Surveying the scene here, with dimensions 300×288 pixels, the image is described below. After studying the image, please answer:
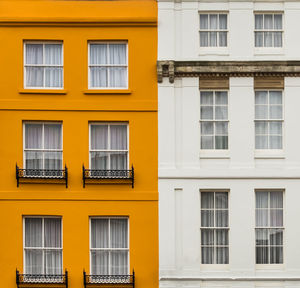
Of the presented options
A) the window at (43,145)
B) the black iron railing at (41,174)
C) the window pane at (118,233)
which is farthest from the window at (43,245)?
the window at (43,145)

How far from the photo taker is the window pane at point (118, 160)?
766 inches

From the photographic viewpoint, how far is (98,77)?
1961cm

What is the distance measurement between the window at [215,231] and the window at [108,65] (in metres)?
5.35

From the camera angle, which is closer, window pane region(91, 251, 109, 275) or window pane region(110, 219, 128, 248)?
window pane region(91, 251, 109, 275)

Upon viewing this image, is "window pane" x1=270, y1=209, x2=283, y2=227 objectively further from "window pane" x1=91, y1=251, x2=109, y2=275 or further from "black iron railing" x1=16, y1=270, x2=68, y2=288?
"black iron railing" x1=16, y1=270, x2=68, y2=288

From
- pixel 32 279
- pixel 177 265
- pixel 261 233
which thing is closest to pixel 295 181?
pixel 261 233

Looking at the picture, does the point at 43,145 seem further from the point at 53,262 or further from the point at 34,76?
the point at 53,262

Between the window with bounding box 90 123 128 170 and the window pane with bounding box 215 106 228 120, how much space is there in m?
3.30

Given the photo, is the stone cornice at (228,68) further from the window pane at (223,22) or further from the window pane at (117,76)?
the window pane at (223,22)

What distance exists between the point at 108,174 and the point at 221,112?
461cm

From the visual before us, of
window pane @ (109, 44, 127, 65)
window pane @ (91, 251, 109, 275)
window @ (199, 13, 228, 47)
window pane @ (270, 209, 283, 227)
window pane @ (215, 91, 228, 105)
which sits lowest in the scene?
window pane @ (91, 251, 109, 275)

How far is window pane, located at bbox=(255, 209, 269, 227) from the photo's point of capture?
1928 centimetres

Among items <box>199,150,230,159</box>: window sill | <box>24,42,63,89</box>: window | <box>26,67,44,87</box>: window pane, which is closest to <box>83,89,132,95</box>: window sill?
<box>24,42,63,89</box>: window

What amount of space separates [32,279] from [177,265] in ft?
16.8
